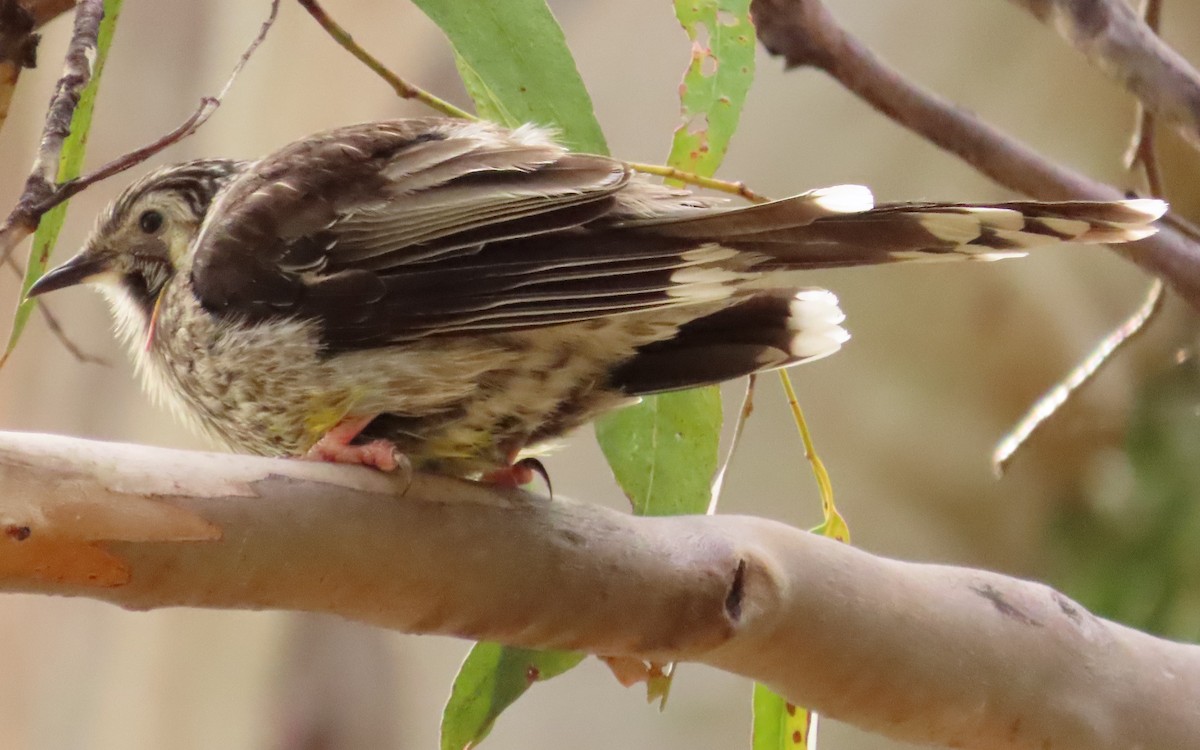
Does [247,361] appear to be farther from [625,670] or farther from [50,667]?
[50,667]

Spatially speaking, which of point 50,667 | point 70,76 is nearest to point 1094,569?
point 50,667

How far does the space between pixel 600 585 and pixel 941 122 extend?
0.88 meters

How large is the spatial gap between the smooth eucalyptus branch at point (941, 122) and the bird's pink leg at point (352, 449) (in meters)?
0.74

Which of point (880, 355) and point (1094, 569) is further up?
point (880, 355)

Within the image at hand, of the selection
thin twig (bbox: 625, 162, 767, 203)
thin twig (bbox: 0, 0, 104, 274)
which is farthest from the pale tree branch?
thin twig (bbox: 625, 162, 767, 203)

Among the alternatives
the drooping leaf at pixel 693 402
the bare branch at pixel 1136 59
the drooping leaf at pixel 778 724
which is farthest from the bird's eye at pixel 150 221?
the bare branch at pixel 1136 59

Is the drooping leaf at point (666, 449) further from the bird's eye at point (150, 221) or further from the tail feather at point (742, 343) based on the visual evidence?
the bird's eye at point (150, 221)

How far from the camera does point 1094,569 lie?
2.82 meters

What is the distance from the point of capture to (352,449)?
0.95 meters

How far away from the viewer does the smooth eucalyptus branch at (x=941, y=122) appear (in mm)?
1430

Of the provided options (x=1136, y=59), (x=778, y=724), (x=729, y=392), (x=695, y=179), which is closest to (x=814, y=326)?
(x=695, y=179)

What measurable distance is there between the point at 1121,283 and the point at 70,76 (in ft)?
9.77

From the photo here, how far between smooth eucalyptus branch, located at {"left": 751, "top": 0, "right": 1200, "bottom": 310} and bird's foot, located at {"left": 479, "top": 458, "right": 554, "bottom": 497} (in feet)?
2.08

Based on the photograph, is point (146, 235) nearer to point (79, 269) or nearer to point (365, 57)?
point (79, 269)
